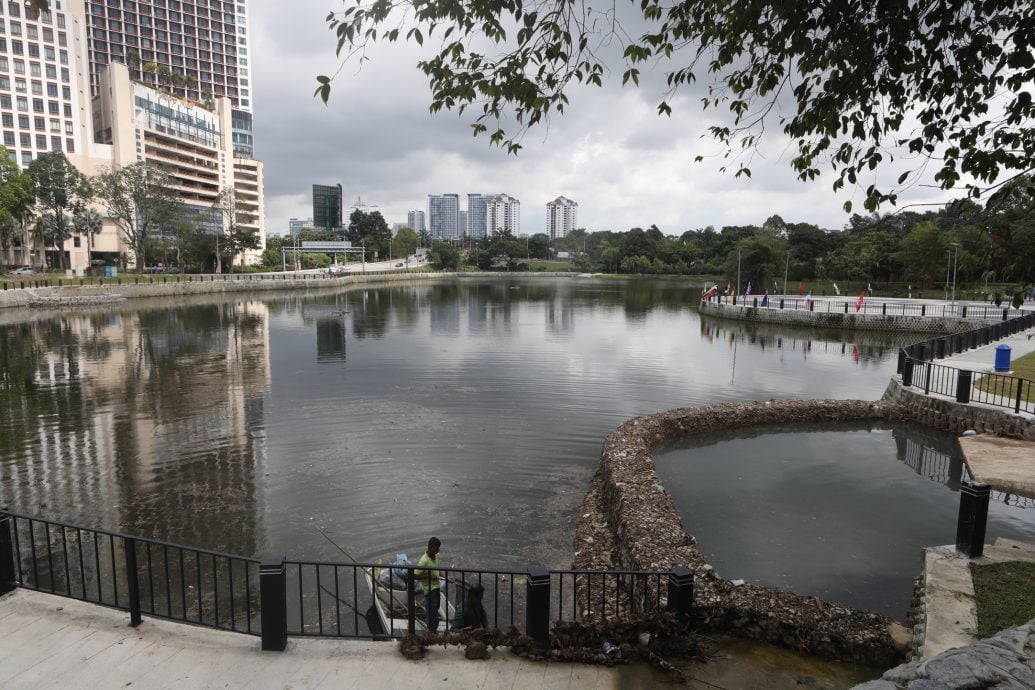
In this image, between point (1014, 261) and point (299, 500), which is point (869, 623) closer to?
point (1014, 261)

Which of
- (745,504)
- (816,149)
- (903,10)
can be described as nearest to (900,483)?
(745,504)

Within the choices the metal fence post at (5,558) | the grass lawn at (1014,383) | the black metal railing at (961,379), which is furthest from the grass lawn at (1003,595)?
the metal fence post at (5,558)

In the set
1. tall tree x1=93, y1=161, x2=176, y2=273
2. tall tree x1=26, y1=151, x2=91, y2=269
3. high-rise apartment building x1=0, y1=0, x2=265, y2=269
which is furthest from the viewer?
high-rise apartment building x1=0, y1=0, x2=265, y2=269

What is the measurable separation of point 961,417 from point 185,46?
527 ft

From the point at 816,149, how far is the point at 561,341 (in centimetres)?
2734

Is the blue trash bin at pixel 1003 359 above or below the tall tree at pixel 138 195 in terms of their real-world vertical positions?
below

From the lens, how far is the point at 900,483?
1323 centimetres

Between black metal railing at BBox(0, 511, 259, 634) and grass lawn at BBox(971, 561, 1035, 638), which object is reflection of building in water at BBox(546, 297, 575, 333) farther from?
grass lawn at BBox(971, 561, 1035, 638)

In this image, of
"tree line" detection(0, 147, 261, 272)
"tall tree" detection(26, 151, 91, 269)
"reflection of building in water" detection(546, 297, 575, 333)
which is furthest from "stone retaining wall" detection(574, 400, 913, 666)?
"tall tree" detection(26, 151, 91, 269)

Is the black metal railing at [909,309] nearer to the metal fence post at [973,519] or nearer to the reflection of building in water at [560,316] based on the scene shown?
the reflection of building in water at [560,316]

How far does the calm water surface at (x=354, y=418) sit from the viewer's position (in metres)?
11.0

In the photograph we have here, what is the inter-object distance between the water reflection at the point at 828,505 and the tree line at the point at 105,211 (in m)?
64.3

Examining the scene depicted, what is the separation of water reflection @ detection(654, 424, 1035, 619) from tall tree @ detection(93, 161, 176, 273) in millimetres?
76128

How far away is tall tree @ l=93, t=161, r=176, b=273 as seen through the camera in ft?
229
